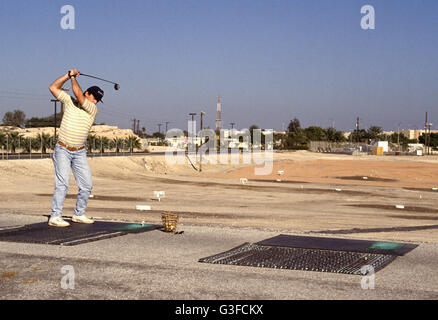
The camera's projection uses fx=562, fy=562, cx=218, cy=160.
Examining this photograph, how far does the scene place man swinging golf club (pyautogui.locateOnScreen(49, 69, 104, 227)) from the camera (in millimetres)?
8094

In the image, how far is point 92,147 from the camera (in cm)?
8019

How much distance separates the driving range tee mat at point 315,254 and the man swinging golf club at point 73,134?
9.35ft

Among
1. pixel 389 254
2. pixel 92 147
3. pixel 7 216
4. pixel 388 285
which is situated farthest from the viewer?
pixel 92 147

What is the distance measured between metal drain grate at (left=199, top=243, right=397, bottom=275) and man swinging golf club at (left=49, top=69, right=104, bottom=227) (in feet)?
9.39

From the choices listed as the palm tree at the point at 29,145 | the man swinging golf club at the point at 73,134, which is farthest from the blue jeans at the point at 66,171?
the palm tree at the point at 29,145

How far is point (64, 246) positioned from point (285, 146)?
124m

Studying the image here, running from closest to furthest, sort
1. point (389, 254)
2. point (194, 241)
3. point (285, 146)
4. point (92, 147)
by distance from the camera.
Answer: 1. point (389, 254)
2. point (194, 241)
3. point (92, 147)
4. point (285, 146)

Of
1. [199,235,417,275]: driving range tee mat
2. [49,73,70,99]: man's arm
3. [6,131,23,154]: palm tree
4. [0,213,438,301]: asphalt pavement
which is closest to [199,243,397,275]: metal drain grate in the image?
[199,235,417,275]: driving range tee mat

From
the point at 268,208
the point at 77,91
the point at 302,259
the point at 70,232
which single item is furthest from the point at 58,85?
the point at 268,208

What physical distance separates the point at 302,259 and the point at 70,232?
3.60 metres

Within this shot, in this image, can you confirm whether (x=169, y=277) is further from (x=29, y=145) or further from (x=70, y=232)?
(x=29, y=145)

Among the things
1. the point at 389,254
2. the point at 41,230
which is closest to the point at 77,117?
the point at 41,230

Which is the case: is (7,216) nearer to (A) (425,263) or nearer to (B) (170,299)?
(B) (170,299)

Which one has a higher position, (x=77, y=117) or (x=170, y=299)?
(x=77, y=117)
